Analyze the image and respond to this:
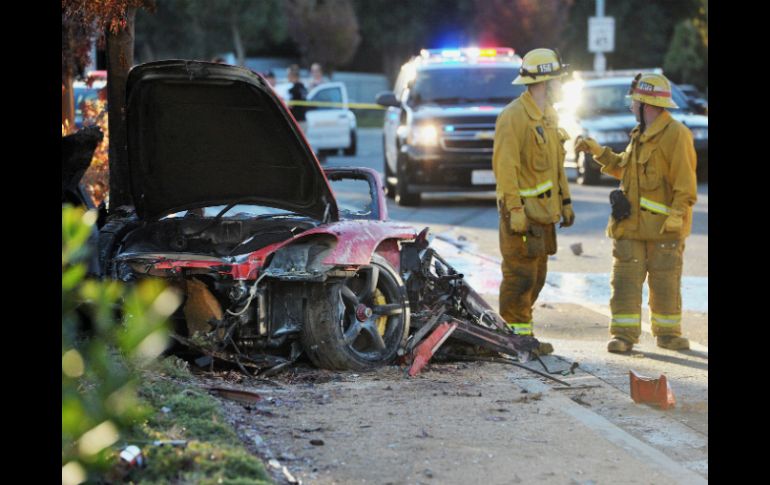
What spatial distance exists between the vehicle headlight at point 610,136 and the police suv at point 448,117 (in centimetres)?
272

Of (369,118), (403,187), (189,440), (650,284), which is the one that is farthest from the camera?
(369,118)

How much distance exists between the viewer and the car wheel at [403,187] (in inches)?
720

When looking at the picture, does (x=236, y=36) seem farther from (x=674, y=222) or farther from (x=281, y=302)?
(x=281, y=302)

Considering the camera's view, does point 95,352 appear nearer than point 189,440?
Yes

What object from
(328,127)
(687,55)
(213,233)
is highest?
(687,55)

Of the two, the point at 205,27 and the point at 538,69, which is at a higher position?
the point at 205,27

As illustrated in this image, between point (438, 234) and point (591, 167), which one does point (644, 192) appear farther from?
point (591, 167)

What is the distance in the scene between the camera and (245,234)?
760 cm

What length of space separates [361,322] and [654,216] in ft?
8.91

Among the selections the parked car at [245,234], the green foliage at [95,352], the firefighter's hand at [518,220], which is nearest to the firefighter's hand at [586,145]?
the firefighter's hand at [518,220]

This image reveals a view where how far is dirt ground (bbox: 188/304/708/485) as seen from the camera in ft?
16.7

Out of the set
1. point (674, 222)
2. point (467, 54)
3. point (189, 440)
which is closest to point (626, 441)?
point (189, 440)

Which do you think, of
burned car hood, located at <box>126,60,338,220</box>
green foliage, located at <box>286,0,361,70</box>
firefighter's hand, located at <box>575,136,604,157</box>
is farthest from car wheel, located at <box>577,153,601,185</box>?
green foliage, located at <box>286,0,361,70</box>

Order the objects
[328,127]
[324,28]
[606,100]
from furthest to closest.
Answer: [324,28]
[328,127]
[606,100]
